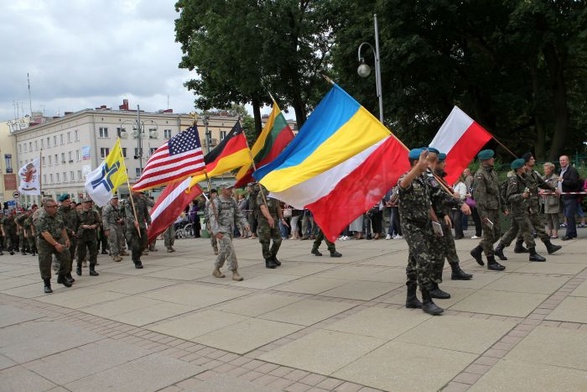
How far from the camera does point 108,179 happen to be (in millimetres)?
13930

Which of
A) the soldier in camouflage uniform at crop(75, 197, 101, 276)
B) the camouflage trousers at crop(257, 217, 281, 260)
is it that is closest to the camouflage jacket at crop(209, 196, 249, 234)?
the camouflage trousers at crop(257, 217, 281, 260)

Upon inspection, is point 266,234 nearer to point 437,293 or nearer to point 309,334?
point 437,293

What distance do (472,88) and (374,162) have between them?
2156 cm

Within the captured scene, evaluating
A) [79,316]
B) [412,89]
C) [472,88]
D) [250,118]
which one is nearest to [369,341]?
[79,316]

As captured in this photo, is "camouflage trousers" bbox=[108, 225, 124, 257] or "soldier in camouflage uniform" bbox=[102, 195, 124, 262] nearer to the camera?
"soldier in camouflage uniform" bbox=[102, 195, 124, 262]

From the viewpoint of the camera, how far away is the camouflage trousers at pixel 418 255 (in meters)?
6.39

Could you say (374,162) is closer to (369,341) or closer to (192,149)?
(369,341)

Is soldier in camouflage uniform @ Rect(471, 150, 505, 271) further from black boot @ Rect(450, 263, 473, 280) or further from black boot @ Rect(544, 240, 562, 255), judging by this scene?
black boot @ Rect(544, 240, 562, 255)

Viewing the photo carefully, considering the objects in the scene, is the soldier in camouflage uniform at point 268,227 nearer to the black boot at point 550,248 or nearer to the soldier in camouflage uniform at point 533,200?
the soldier in camouflage uniform at point 533,200

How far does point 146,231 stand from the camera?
47.4 ft

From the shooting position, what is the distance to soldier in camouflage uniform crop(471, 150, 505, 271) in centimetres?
868

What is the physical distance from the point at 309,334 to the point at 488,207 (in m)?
4.47

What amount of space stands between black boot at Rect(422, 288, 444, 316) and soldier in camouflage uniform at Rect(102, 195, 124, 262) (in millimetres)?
10924

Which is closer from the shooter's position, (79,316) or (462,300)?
(462,300)
